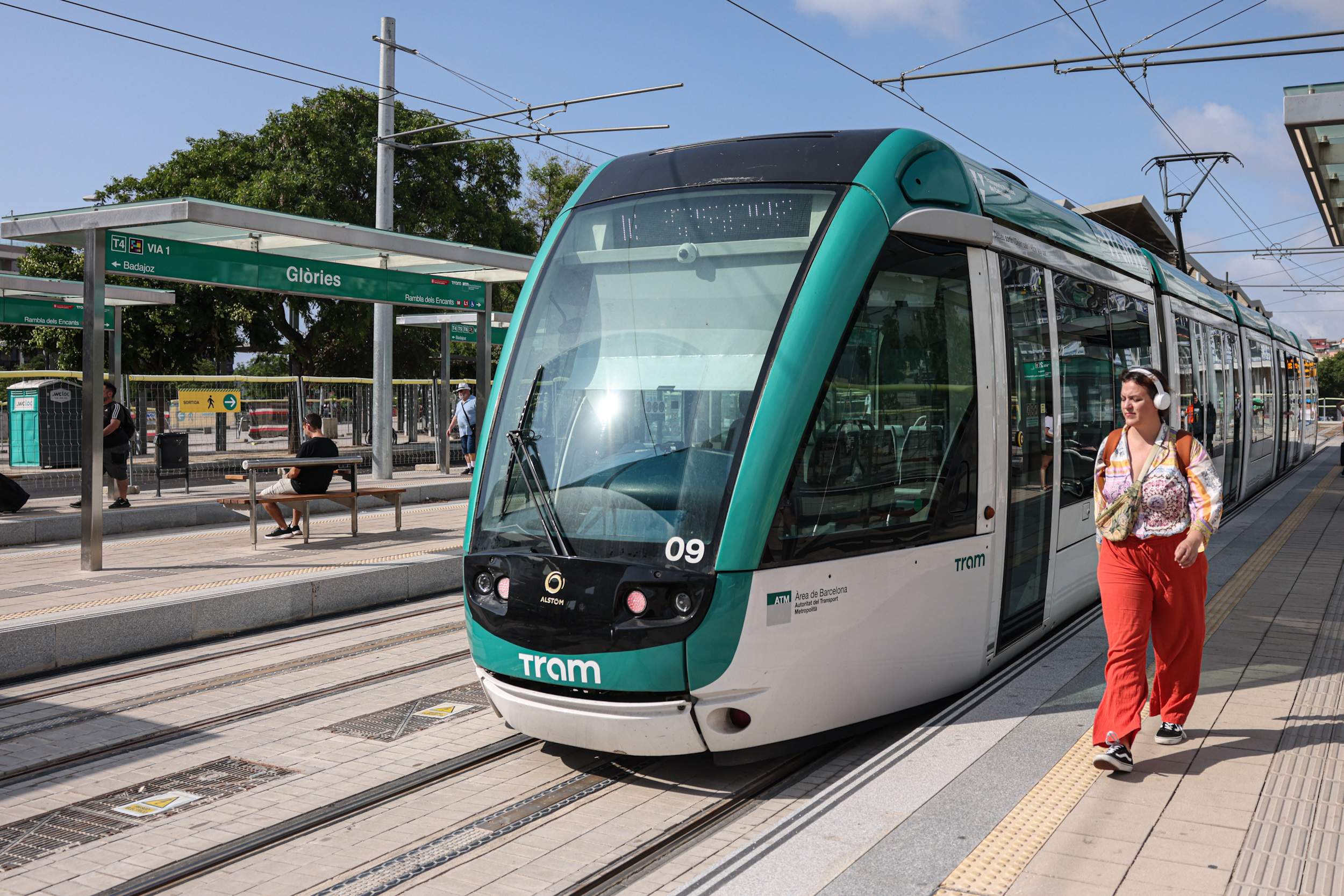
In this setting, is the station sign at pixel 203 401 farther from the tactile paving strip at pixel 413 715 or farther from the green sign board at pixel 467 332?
the tactile paving strip at pixel 413 715

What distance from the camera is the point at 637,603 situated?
484 centimetres

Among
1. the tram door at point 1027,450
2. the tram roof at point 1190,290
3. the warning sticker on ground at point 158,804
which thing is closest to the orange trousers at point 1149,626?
the tram door at point 1027,450

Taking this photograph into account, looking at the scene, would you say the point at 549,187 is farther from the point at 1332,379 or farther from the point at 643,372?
the point at 1332,379

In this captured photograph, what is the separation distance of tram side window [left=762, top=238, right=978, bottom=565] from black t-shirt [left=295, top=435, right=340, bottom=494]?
898 cm

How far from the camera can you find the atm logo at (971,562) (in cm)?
573

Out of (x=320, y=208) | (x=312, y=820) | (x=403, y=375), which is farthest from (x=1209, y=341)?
(x=403, y=375)

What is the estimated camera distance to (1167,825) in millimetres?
4035

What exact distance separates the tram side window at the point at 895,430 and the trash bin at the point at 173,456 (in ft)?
51.3

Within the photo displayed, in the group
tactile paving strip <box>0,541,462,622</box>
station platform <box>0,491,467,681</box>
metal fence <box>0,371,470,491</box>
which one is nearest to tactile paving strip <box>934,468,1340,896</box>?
station platform <box>0,491,467,681</box>

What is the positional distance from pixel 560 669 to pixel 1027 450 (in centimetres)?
309

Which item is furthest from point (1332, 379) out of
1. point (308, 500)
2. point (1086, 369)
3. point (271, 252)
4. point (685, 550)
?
point (685, 550)

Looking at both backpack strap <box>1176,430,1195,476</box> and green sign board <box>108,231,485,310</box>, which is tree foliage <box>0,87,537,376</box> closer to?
green sign board <box>108,231,485,310</box>

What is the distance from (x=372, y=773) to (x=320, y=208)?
2904cm

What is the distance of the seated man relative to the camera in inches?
518
